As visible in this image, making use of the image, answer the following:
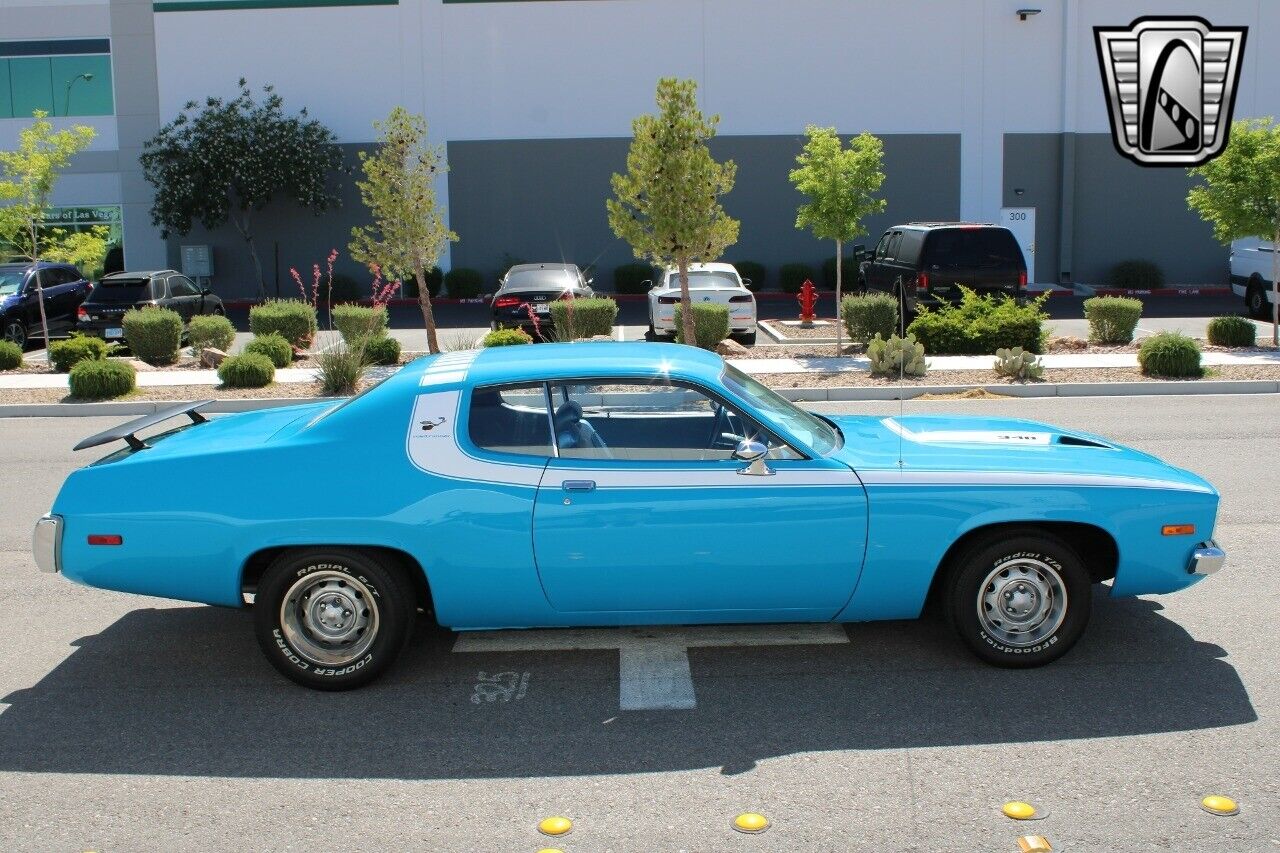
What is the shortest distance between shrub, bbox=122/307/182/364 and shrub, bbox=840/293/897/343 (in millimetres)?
10845

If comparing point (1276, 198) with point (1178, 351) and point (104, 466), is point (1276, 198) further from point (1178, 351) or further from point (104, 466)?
point (104, 466)

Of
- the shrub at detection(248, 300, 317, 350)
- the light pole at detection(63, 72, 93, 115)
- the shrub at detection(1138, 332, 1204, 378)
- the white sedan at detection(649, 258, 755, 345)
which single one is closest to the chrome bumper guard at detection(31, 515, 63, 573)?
the shrub at detection(1138, 332, 1204, 378)

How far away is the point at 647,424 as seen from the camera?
20.4ft

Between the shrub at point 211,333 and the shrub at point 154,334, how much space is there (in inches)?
11.5

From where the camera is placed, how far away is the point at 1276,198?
65.6ft

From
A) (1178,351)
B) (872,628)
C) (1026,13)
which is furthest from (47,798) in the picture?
(1026,13)

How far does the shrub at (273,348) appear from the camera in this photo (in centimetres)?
2008

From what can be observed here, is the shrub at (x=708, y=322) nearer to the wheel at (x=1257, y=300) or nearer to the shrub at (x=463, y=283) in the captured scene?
the wheel at (x=1257, y=300)

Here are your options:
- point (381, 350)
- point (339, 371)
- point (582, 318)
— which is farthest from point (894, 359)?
point (381, 350)

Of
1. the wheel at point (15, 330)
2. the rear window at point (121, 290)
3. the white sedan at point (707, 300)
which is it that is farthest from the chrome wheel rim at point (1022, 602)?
the wheel at point (15, 330)

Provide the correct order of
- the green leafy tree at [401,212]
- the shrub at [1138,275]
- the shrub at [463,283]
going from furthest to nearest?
the shrub at [463,283], the shrub at [1138,275], the green leafy tree at [401,212]

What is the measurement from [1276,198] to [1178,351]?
13.2 feet

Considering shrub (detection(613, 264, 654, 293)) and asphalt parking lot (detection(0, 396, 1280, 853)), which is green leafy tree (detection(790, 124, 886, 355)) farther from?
asphalt parking lot (detection(0, 396, 1280, 853))

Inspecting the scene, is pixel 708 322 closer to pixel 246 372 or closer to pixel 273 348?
pixel 273 348
